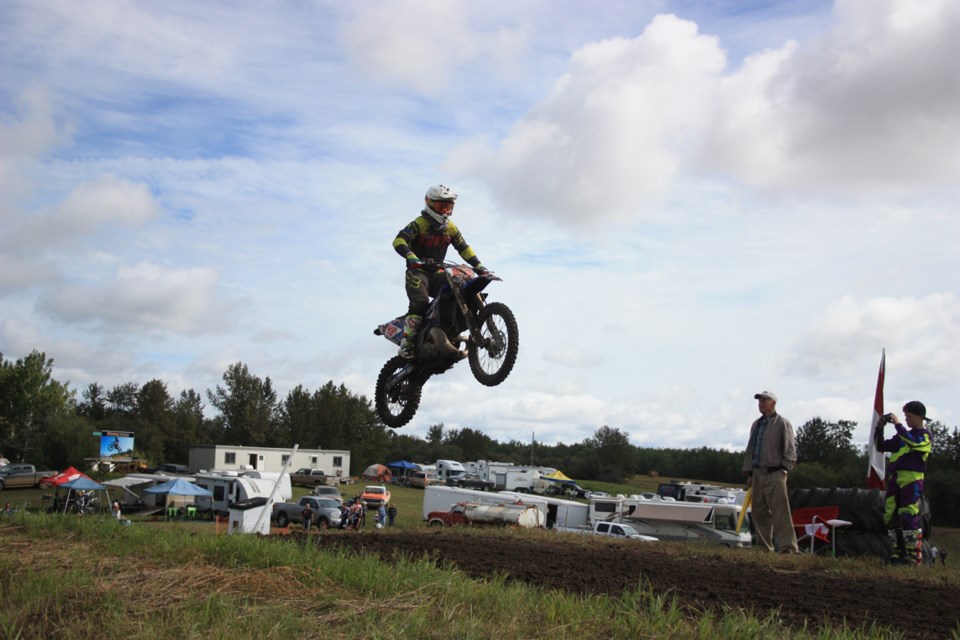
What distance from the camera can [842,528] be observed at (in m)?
13.1

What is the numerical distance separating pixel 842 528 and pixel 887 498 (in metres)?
1.77

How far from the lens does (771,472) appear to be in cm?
1284

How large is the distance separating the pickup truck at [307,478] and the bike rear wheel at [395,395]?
5141 centimetres

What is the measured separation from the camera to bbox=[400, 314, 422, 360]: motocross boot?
11.5 m

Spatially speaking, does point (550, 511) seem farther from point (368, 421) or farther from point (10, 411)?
point (10, 411)

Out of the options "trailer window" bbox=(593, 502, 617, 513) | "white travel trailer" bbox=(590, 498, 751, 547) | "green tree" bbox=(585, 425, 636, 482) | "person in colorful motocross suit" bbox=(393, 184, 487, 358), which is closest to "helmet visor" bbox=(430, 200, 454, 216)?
"person in colorful motocross suit" bbox=(393, 184, 487, 358)

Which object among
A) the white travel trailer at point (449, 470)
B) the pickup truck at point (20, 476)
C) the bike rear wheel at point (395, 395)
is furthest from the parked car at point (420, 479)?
the bike rear wheel at point (395, 395)

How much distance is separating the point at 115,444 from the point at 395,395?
209ft

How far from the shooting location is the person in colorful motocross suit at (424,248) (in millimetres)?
11344

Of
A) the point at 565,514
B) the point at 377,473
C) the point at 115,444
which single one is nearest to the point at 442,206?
the point at 565,514

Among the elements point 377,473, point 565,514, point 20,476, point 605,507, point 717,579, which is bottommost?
point 20,476

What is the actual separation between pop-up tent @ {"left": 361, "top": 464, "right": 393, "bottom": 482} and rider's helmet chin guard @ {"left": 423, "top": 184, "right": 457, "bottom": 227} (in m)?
67.0

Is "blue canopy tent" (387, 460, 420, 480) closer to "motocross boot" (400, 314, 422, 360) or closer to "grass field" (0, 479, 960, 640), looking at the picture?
"motocross boot" (400, 314, 422, 360)

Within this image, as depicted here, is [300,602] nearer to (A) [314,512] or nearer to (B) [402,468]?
(A) [314,512]
